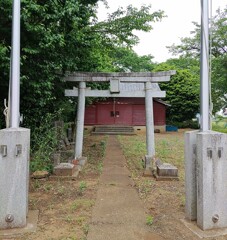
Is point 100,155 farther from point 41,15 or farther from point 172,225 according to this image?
point 172,225

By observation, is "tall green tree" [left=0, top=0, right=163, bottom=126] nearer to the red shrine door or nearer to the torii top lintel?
the torii top lintel

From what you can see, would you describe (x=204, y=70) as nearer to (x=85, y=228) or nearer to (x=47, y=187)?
(x=85, y=228)

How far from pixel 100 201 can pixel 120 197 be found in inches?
17.0

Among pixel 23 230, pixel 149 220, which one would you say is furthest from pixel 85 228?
pixel 149 220

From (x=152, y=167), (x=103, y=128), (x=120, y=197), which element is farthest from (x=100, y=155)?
(x=103, y=128)

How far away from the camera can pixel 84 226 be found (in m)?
3.80

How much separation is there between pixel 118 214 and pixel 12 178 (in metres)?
1.64

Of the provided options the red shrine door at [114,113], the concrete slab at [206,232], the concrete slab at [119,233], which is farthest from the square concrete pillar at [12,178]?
the red shrine door at [114,113]

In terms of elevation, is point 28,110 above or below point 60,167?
above

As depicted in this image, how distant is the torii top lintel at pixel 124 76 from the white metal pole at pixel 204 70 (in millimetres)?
3693

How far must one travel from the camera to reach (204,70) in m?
4.04

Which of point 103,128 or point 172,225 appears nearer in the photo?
point 172,225

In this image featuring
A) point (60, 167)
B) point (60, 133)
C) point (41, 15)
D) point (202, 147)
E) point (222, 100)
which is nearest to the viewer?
point (202, 147)

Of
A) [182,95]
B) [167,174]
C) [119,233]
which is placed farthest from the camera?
[182,95]
